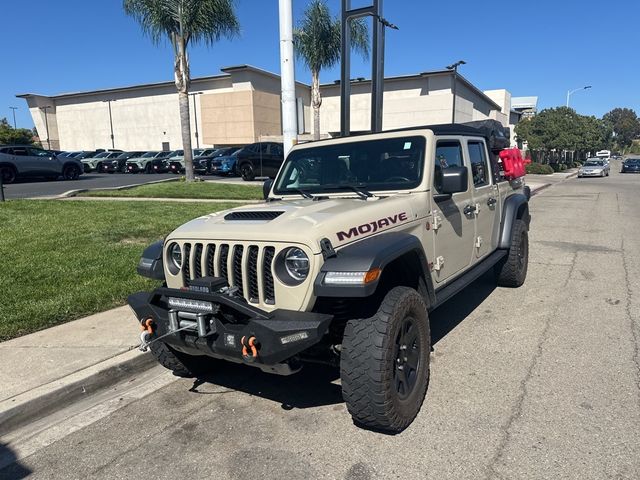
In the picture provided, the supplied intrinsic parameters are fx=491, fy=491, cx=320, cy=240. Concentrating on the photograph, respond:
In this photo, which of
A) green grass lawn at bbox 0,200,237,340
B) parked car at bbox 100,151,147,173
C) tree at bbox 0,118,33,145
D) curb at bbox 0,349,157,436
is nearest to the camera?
curb at bbox 0,349,157,436

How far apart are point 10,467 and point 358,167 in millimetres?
3202

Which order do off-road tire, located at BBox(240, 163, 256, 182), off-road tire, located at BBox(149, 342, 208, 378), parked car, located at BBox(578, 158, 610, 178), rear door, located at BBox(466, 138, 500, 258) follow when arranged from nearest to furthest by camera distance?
off-road tire, located at BBox(149, 342, 208, 378) < rear door, located at BBox(466, 138, 500, 258) < off-road tire, located at BBox(240, 163, 256, 182) < parked car, located at BBox(578, 158, 610, 178)

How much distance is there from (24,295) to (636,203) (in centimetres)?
1907

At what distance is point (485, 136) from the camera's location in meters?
5.57

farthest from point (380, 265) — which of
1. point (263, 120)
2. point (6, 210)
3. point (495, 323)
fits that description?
point (263, 120)

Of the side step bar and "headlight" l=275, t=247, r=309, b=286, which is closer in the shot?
"headlight" l=275, t=247, r=309, b=286

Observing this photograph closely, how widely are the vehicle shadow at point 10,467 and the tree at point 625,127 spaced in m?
182

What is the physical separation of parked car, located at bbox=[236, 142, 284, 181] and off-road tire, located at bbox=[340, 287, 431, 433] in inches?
748

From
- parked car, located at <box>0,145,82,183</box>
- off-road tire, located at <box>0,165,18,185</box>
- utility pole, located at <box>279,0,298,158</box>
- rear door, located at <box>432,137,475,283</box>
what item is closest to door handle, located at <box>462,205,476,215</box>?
rear door, located at <box>432,137,475,283</box>

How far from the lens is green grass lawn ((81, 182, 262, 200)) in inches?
603

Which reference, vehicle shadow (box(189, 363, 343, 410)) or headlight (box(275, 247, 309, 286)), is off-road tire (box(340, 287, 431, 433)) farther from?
vehicle shadow (box(189, 363, 343, 410))

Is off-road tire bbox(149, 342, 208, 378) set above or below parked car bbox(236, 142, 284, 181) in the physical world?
below

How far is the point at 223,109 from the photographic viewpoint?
2015 inches

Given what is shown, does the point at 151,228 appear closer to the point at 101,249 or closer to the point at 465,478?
the point at 101,249
